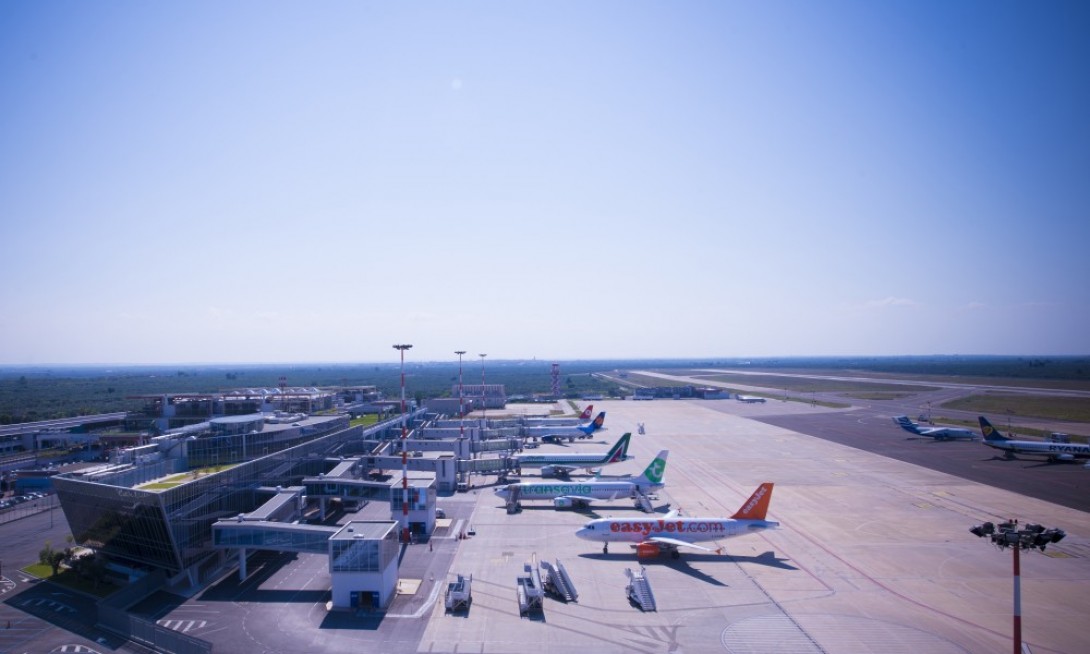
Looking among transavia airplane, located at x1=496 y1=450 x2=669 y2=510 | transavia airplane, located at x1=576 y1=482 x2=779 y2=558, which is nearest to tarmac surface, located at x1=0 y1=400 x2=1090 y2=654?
transavia airplane, located at x1=576 y1=482 x2=779 y2=558

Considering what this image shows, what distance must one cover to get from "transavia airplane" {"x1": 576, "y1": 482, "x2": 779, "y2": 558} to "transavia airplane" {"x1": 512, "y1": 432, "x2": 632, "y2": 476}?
92.2 feet

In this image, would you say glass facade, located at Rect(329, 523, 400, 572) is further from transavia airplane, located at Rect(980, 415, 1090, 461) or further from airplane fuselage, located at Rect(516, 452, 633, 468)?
transavia airplane, located at Rect(980, 415, 1090, 461)

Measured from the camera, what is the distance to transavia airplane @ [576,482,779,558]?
43.7 meters

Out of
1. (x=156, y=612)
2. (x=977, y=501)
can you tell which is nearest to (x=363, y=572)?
(x=156, y=612)

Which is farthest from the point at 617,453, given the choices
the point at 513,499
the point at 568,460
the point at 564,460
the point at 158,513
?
the point at 158,513

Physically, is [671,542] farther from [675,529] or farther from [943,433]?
[943,433]

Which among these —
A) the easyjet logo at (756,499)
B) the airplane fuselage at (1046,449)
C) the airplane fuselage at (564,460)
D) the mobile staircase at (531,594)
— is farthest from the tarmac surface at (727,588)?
the airplane fuselage at (1046,449)

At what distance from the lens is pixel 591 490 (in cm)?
5744

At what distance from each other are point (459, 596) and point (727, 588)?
58.2 feet

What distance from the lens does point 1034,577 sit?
38875 mm

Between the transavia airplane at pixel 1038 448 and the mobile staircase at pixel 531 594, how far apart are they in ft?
261

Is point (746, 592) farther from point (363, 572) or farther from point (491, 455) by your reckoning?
point (491, 455)

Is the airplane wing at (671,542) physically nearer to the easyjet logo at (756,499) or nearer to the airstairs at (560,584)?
the easyjet logo at (756,499)

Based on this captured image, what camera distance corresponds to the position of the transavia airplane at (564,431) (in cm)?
10081
